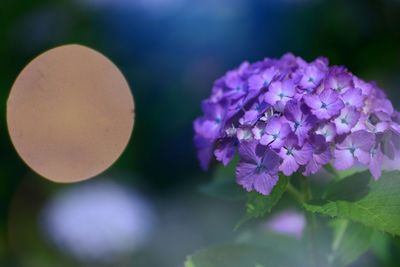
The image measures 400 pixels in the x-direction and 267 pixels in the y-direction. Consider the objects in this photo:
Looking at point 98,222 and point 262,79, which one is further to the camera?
point 98,222

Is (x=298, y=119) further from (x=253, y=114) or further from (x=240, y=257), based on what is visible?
(x=240, y=257)

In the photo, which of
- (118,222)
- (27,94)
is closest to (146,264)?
(118,222)

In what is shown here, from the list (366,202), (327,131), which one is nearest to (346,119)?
(327,131)

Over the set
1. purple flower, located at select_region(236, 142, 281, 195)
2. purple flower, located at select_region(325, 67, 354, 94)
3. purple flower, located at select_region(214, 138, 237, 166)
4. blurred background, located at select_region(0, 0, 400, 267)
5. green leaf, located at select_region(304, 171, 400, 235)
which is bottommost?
green leaf, located at select_region(304, 171, 400, 235)

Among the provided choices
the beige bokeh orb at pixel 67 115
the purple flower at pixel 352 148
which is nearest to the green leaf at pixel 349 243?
the purple flower at pixel 352 148

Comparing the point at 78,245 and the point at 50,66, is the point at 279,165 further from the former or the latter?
the point at 78,245

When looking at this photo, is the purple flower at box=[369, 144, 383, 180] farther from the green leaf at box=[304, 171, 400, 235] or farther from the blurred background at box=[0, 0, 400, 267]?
the blurred background at box=[0, 0, 400, 267]

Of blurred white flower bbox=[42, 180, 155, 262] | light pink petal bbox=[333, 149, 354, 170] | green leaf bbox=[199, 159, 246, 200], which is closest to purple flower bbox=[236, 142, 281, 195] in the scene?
light pink petal bbox=[333, 149, 354, 170]
